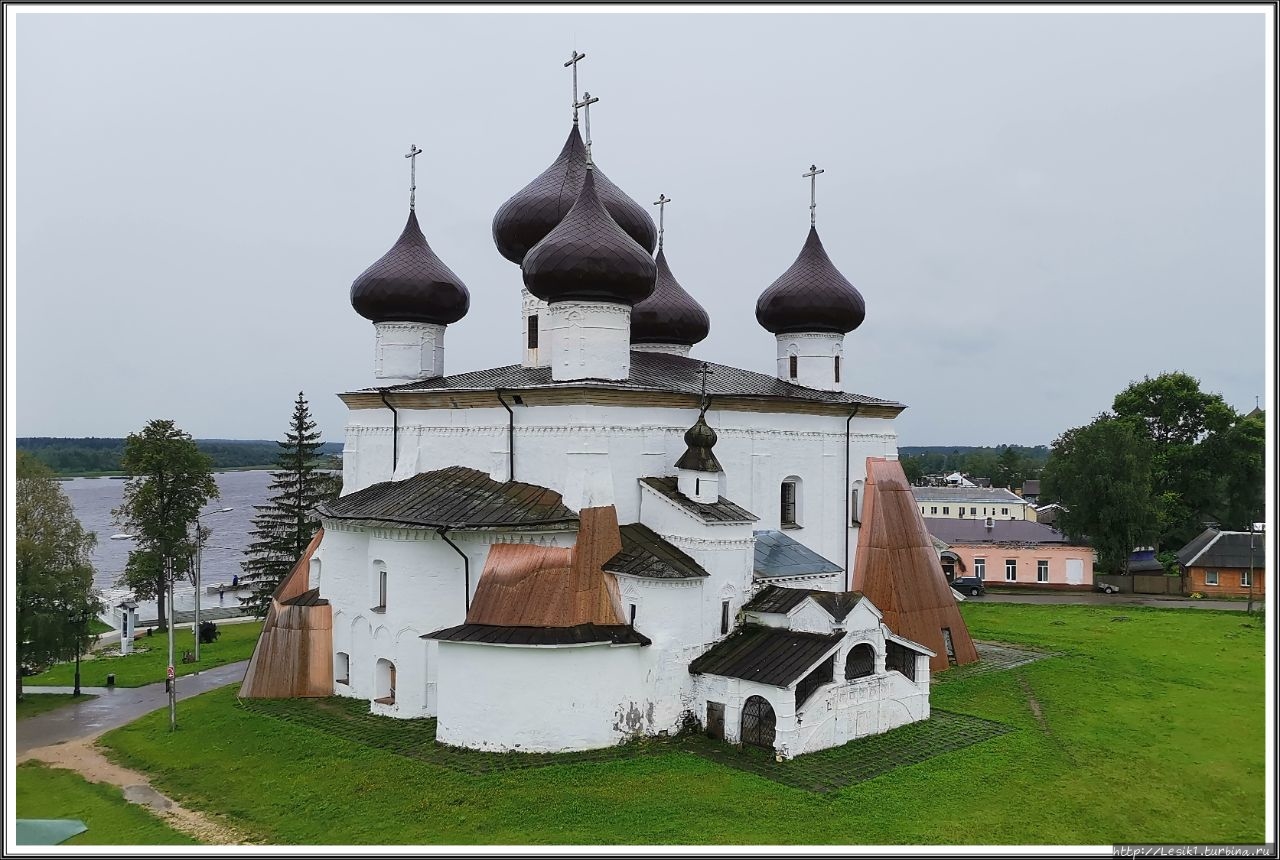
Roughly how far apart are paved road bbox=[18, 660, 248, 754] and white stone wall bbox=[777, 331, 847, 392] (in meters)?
13.6

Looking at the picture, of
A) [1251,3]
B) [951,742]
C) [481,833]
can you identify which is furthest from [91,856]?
[1251,3]

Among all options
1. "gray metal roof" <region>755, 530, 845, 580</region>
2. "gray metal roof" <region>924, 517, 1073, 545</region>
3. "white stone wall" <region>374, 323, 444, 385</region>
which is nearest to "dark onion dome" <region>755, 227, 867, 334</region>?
"gray metal roof" <region>755, 530, 845, 580</region>

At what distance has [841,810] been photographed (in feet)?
34.7

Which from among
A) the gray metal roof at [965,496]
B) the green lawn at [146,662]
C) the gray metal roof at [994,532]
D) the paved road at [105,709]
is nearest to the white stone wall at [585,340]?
the paved road at [105,709]

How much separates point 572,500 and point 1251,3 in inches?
424

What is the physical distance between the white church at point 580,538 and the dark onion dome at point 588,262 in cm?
4

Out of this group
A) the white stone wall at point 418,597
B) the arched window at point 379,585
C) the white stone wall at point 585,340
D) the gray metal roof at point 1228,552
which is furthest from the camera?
the gray metal roof at point 1228,552

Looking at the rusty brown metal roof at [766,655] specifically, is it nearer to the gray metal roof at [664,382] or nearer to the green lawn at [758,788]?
the green lawn at [758,788]

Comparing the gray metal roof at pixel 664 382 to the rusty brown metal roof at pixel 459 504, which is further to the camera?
the gray metal roof at pixel 664 382

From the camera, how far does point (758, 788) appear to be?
11.2 metres

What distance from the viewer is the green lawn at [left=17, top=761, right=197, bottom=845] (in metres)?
10.3

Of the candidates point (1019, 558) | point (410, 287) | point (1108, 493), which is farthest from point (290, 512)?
point (1108, 493)

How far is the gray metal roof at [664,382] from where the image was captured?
15.1 meters

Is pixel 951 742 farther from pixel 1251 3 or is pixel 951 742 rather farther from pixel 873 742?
pixel 1251 3
